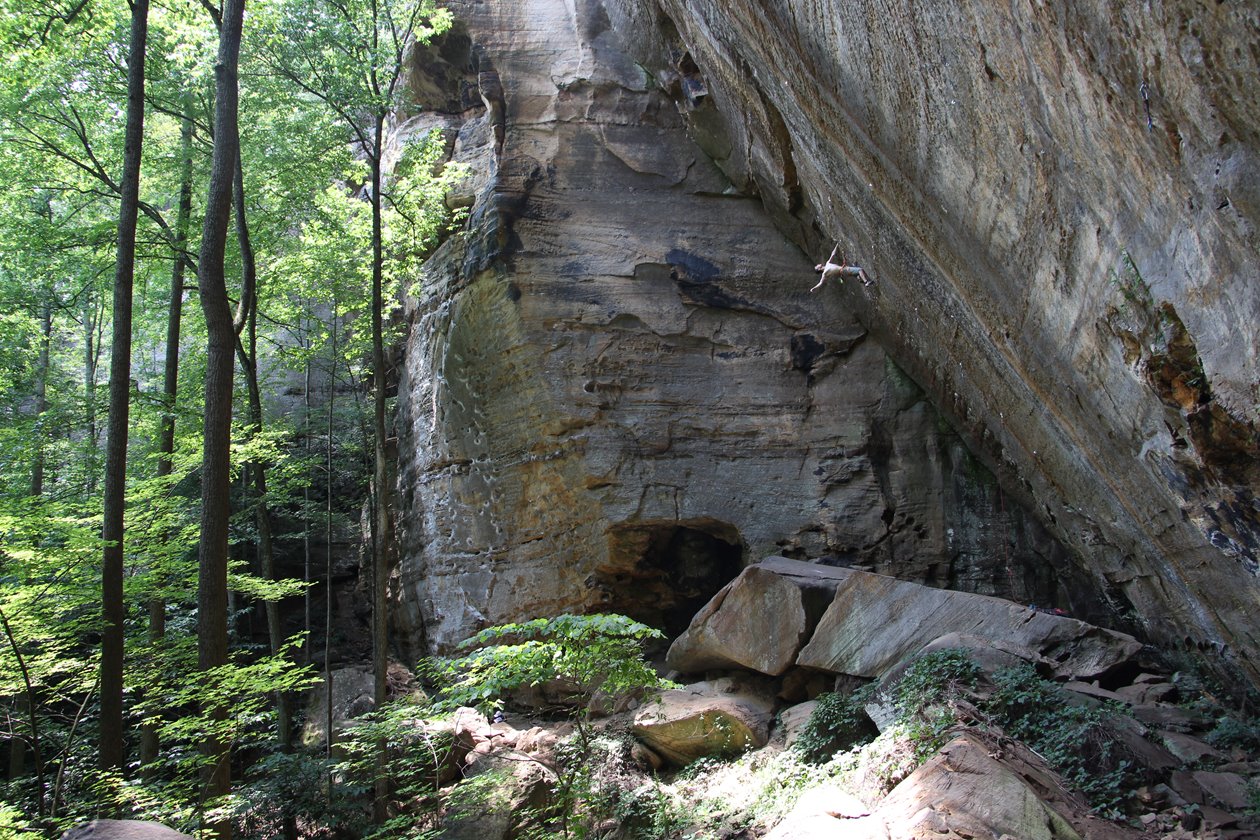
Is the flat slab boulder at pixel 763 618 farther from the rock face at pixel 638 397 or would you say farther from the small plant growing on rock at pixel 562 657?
the small plant growing on rock at pixel 562 657

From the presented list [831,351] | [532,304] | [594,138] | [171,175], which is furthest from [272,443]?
[831,351]

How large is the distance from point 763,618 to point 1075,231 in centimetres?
622

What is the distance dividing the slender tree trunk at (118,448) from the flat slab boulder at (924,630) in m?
7.25

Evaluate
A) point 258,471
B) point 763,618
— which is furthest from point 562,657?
point 258,471

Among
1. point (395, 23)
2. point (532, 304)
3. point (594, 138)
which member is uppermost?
point (395, 23)

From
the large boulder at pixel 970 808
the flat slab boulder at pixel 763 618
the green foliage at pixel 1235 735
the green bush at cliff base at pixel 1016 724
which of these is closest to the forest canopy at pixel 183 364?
the flat slab boulder at pixel 763 618

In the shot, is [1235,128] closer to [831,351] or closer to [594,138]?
[831,351]

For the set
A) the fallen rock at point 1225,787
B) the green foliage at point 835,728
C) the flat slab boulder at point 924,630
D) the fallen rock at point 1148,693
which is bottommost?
the green foliage at point 835,728

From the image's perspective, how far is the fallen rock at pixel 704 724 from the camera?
920 centimetres

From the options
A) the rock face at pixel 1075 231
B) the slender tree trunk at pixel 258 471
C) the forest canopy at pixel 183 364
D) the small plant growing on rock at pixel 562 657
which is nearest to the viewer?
the rock face at pixel 1075 231

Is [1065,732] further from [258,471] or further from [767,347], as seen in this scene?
[258,471]

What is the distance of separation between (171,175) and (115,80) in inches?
87.0

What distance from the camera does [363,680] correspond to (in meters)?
13.8

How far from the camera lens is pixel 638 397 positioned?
12.2 m
